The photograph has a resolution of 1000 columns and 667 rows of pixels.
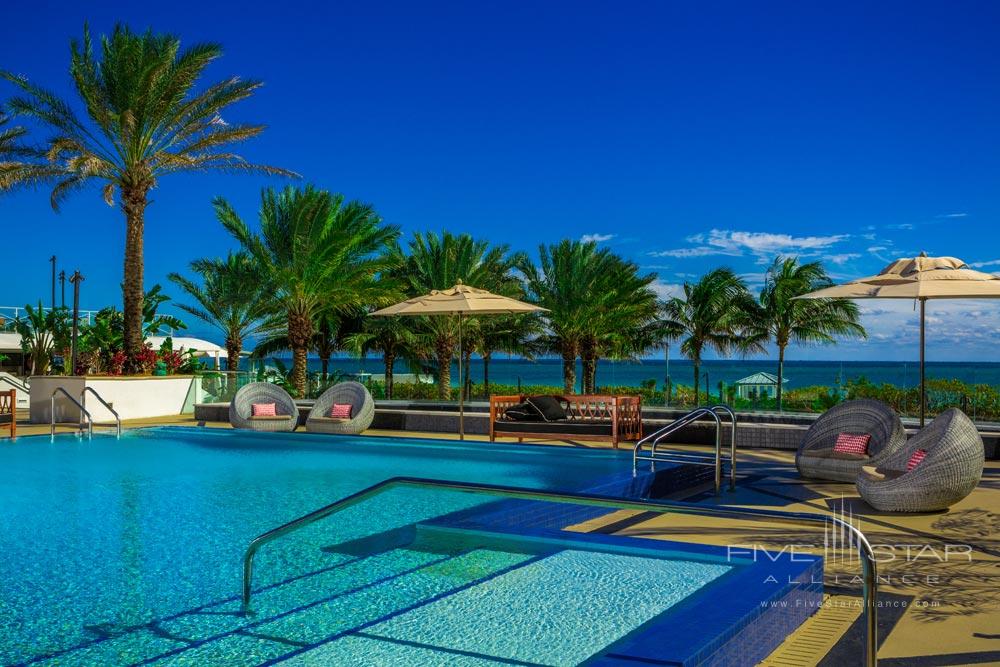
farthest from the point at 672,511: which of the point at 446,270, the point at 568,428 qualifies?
the point at 446,270

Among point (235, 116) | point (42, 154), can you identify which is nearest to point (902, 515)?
point (235, 116)

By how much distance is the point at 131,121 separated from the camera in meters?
18.0

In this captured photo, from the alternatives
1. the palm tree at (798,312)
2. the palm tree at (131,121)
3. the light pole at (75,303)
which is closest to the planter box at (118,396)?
the light pole at (75,303)

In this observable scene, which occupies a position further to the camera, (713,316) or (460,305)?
(713,316)

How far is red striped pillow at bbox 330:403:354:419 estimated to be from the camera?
1480cm

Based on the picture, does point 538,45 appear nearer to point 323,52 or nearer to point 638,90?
point 638,90

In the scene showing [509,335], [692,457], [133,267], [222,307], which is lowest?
[692,457]

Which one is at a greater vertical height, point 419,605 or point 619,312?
point 619,312

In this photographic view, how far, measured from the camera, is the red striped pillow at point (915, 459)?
7.80m

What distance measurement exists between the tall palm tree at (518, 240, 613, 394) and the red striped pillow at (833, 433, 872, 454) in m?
15.9

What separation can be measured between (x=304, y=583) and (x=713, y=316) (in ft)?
75.2

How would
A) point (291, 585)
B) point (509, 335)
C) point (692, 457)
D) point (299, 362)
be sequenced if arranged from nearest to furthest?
point (291, 585) → point (692, 457) → point (299, 362) → point (509, 335)

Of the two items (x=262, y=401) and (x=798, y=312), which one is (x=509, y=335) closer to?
(x=798, y=312)

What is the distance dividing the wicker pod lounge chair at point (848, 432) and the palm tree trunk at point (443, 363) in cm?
1763
